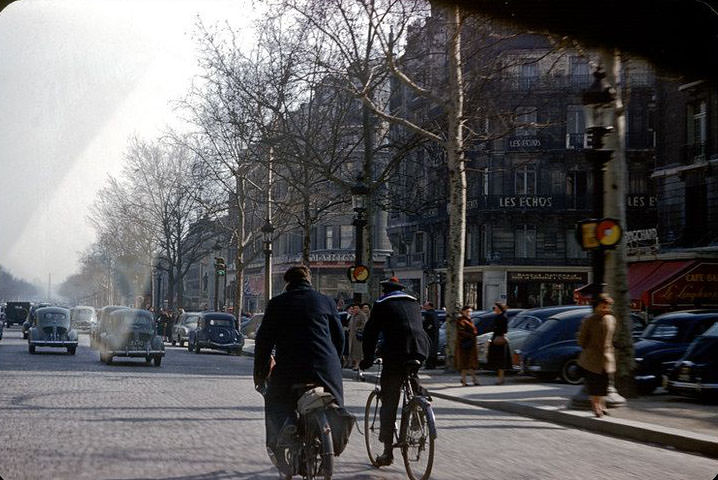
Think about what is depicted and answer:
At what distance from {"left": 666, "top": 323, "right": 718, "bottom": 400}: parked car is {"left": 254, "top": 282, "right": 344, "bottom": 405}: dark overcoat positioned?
33.4ft

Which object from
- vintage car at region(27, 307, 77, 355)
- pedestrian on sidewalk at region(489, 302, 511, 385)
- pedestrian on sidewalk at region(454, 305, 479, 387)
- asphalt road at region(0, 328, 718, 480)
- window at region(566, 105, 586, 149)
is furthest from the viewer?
window at region(566, 105, 586, 149)

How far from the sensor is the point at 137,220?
66875 mm

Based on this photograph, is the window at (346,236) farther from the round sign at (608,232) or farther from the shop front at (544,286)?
the round sign at (608,232)

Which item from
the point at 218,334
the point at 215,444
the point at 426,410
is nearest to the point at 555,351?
the point at 215,444

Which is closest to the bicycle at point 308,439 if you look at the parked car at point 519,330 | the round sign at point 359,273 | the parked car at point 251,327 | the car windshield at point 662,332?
the car windshield at point 662,332

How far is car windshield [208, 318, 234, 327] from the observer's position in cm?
3953

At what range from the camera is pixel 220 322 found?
39.7m

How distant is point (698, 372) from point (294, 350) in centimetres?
1064

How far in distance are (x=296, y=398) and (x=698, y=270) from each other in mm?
25458

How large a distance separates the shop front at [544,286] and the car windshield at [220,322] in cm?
1521

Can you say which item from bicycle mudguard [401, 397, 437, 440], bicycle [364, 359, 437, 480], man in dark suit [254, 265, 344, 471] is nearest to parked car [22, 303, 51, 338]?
bicycle [364, 359, 437, 480]

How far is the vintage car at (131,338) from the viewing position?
28672 mm

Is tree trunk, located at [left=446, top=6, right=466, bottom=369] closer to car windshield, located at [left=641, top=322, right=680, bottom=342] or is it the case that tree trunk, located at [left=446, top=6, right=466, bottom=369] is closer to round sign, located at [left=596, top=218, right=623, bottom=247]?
car windshield, located at [left=641, top=322, right=680, bottom=342]

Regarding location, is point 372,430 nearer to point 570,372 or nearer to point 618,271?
point 618,271
